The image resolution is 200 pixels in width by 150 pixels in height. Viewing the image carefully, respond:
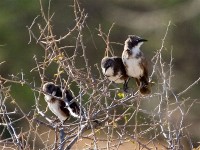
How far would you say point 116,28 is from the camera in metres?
17.9

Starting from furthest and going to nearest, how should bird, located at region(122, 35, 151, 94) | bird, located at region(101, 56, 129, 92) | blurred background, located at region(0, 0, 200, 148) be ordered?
blurred background, located at region(0, 0, 200, 148), bird, located at region(122, 35, 151, 94), bird, located at region(101, 56, 129, 92)

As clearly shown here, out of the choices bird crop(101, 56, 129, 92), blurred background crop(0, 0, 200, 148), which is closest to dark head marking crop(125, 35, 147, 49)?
bird crop(101, 56, 129, 92)

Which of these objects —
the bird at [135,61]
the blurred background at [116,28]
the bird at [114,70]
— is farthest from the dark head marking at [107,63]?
the blurred background at [116,28]

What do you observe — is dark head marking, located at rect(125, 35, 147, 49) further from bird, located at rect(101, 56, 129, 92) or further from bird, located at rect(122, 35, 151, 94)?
bird, located at rect(101, 56, 129, 92)

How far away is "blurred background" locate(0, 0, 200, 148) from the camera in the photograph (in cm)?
1711

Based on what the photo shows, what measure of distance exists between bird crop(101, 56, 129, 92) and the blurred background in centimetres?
960

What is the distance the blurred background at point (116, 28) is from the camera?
17109 millimetres

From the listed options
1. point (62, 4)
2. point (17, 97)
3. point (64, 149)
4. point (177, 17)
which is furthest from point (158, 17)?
point (64, 149)

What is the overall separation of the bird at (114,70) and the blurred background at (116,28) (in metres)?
9.60

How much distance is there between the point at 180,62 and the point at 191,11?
1.11 m

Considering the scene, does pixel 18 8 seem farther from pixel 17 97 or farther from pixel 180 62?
pixel 180 62

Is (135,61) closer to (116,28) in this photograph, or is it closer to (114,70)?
(114,70)

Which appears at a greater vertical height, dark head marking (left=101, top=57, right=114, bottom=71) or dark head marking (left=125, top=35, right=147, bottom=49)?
dark head marking (left=125, top=35, right=147, bottom=49)

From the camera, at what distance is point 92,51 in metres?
17.9
